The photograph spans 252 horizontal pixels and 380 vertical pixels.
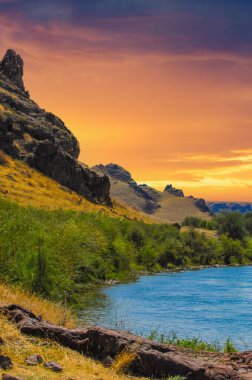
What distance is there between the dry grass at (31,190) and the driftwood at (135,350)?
13882 cm

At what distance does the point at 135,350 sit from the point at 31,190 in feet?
540

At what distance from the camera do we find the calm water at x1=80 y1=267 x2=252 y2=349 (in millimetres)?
47625

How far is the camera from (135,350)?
1354 cm

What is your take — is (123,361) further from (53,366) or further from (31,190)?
(31,190)

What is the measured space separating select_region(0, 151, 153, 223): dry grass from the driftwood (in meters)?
139

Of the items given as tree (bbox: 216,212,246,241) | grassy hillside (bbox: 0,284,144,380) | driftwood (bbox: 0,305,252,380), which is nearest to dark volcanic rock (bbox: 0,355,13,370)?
grassy hillside (bbox: 0,284,144,380)

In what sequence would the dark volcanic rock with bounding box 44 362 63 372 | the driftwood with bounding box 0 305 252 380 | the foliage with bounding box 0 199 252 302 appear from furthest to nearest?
the foliage with bounding box 0 199 252 302 < the driftwood with bounding box 0 305 252 380 < the dark volcanic rock with bounding box 44 362 63 372

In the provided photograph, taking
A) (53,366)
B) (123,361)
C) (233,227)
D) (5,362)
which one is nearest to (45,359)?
(53,366)

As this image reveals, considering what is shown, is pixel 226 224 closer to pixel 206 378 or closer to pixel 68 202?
pixel 68 202

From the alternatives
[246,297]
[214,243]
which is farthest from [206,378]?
[214,243]

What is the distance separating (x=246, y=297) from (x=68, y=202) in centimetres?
11756

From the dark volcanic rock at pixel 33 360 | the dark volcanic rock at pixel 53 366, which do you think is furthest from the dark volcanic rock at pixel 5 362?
the dark volcanic rock at pixel 53 366

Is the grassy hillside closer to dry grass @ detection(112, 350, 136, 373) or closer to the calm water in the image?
dry grass @ detection(112, 350, 136, 373)

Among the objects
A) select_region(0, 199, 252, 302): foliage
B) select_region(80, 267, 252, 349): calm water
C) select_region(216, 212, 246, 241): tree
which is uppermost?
select_region(216, 212, 246, 241): tree
